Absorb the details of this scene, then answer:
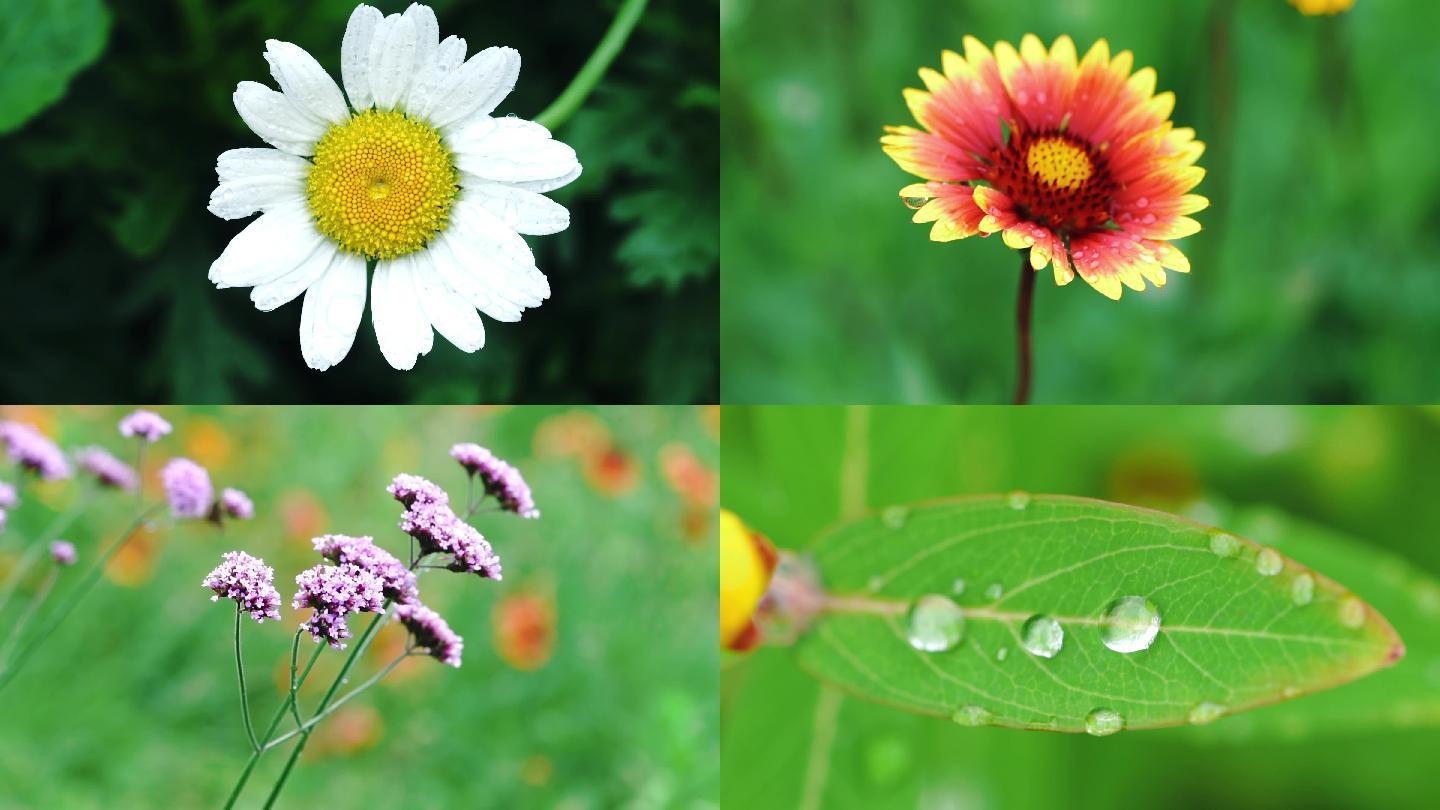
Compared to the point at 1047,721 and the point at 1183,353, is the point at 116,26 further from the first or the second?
the point at 1183,353

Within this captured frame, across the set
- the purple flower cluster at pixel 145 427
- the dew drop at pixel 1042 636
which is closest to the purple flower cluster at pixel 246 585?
the purple flower cluster at pixel 145 427

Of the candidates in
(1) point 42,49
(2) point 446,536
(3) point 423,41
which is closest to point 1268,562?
(2) point 446,536

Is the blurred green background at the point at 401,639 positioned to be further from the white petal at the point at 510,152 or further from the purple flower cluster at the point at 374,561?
the purple flower cluster at the point at 374,561

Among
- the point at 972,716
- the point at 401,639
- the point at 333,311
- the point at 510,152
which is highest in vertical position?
the point at 510,152

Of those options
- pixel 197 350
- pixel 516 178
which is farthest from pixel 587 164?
pixel 197 350

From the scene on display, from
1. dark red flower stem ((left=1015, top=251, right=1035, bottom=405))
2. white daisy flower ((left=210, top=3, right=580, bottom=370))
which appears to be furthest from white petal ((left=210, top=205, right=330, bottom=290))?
dark red flower stem ((left=1015, top=251, right=1035, bottom=405))

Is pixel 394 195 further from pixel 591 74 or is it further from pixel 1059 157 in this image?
pixel 1059 157

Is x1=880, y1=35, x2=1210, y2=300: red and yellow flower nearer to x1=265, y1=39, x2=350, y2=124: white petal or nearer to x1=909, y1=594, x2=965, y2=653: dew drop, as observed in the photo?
x1=909, y1=594, x2=965, y2=653: dew drop
